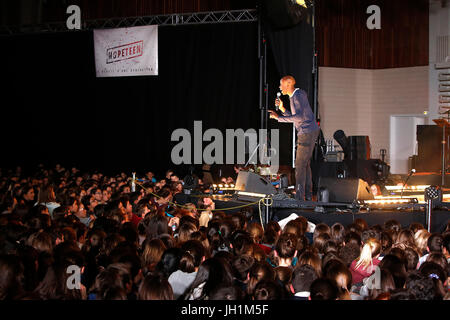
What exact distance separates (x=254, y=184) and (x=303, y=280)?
4774mm

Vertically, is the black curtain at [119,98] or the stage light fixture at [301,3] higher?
the stage light fixture at [301,3]

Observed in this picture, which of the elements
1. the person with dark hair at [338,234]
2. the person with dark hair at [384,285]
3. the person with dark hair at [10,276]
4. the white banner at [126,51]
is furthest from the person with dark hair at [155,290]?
the white banner at [126,51]

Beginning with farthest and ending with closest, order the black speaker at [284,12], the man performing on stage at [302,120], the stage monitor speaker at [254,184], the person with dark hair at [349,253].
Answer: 1. the black speaker at [284,12]
2. the stage monitor speaker at [254,184]
3. the man performing on stage at [302,120]
4. the person with dark hair at [349,253]

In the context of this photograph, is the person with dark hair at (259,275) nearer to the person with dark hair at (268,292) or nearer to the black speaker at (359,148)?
the person with dark hair at (268,292)

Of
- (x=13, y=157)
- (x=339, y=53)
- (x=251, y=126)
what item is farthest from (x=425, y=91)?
(x=13, y=157)

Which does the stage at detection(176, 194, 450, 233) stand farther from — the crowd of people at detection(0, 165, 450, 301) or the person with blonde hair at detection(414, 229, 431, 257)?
the person with blonde hair at detection(414, 229, 431, 257)

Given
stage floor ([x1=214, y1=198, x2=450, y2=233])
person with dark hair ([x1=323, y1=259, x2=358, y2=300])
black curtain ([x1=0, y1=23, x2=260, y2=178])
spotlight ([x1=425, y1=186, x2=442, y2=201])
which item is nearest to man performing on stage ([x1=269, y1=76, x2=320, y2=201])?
stage floor ([x1=214, y1=198, x2=450, y2=233])

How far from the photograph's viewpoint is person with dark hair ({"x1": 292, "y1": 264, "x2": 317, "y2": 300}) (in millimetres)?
3792

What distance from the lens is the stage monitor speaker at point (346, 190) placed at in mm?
7941

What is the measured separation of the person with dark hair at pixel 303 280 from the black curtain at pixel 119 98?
32.8 feet

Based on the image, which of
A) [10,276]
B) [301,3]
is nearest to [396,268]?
[10,276]

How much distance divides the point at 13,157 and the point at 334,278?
14.3 meters

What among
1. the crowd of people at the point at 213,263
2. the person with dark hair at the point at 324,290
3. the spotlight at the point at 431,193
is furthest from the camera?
the spotlight at the point at 431,193
